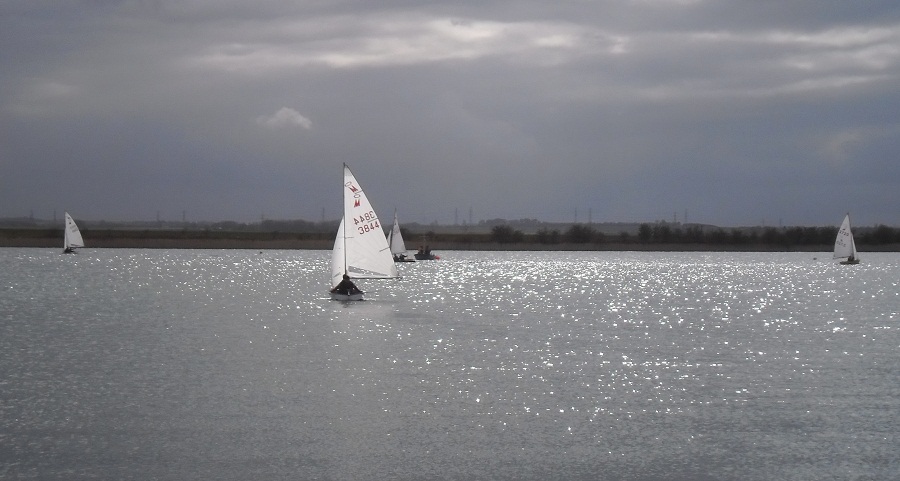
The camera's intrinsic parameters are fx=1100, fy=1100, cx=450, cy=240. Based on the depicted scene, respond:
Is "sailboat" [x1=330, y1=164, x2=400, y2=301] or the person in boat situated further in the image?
the person in boat

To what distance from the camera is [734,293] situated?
253 ft

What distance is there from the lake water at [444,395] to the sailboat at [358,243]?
3.14 meters

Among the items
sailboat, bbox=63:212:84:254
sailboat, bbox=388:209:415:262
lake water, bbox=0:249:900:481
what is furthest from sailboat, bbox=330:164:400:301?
sailboat, bbox=63:212:84:254

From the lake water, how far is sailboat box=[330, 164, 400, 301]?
3.14 metres

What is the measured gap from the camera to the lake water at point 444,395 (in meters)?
17.7

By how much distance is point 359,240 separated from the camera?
54500 mm

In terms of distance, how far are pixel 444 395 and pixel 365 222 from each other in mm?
30234

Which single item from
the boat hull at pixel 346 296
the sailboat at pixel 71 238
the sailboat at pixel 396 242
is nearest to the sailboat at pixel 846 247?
the sailboat at pixel 396 242

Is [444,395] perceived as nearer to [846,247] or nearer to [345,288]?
[345,288]

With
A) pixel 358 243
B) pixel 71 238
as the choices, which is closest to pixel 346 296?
pixel 358 243

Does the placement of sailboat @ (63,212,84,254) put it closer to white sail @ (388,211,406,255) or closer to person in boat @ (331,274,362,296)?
white sail @ (388,211,406,255)

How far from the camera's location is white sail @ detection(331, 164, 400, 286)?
176 ft

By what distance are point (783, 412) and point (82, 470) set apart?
45.8 ft

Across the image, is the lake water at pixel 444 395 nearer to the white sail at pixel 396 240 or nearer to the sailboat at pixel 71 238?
the white sail at pixel 396 240
